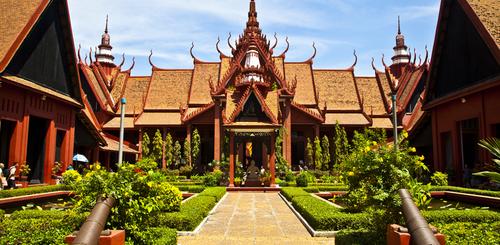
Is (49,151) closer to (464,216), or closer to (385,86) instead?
(464,216)

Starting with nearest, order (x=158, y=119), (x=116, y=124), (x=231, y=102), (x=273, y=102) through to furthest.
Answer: (x=273, y=102)
(x=231, y=102)
(x=158, y=119)
(x=116, y=124)

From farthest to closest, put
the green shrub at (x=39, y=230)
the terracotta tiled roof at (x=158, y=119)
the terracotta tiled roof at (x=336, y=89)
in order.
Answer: the terracotta tiled roof at (x=336, y=89) < the terracotta tiled roof at (x=158, y=119) < the green shrub at (x=39, y=230)

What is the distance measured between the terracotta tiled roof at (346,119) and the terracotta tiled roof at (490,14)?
42.1 feet

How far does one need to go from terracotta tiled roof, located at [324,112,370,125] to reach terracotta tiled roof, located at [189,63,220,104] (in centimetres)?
923

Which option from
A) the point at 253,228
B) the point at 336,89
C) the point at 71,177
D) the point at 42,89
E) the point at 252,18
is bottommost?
the point at 253,228

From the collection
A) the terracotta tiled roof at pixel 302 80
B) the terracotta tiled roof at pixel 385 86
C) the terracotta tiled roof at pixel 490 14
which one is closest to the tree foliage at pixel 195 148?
the terracotta tiled roof at pixel 302 80

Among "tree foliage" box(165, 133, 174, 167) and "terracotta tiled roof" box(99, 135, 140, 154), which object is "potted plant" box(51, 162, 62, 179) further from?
"tree foliage" box(165, 133, 174, 167)

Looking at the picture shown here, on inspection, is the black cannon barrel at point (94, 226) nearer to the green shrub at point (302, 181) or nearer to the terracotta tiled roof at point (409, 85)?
the green shrub at point (302, 181)

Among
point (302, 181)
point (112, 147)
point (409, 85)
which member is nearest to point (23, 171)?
point (112, 147)

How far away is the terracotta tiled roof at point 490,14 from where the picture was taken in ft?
43.1

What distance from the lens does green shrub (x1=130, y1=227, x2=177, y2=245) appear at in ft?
15.1

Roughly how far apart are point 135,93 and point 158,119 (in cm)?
543

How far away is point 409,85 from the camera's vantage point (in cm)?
2939

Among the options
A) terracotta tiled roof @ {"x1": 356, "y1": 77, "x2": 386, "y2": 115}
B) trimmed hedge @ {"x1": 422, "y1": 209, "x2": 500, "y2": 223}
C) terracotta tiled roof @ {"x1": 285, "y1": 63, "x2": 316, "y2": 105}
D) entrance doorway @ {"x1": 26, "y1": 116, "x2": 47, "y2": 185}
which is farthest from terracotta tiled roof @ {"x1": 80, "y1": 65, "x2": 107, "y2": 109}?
trimmed hedge @ {"x1": 422, "y1": 209, "x2": 500, "y2": 223}
